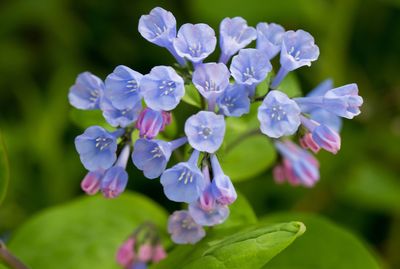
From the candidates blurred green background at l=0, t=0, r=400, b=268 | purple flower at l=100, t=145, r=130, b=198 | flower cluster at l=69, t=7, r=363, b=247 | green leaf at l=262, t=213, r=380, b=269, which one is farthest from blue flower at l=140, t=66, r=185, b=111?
blurred green background at l=0, t=0, r=400, b=268

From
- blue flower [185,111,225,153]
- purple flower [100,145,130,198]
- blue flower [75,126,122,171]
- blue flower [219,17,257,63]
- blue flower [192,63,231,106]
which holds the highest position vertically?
blue flower [219,17,257,63]

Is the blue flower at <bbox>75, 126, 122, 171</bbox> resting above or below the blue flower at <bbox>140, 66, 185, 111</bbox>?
below

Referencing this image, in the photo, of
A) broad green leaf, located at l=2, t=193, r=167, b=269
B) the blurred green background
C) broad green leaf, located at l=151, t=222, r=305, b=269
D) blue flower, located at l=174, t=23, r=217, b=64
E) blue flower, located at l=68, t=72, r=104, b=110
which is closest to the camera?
broad green leaf, located at l=151, t=222, r=305, b=269

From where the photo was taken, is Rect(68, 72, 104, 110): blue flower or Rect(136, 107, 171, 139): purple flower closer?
Rect(136, 107, 171, 139): purple flower

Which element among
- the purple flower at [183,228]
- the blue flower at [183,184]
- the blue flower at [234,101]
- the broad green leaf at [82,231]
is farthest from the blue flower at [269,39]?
the broad green leaf at [82,231]

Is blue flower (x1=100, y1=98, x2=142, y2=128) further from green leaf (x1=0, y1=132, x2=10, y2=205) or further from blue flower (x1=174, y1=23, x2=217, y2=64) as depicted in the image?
green leaf (x1=0, y1=132, x2=10, y2=205)

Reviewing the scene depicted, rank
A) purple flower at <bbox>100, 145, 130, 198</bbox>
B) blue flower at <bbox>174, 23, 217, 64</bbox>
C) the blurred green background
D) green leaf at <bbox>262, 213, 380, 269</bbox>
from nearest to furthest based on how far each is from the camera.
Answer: blue flower at <bbox>174, 23, 217, 64</bbox>, purple flower at <bbox>100, 145, 130, 198</bbox>, green leaf at <bbox>262, 213, 380, 269</bbox>, the blurred green background

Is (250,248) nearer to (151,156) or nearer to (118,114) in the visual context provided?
(151,156)
